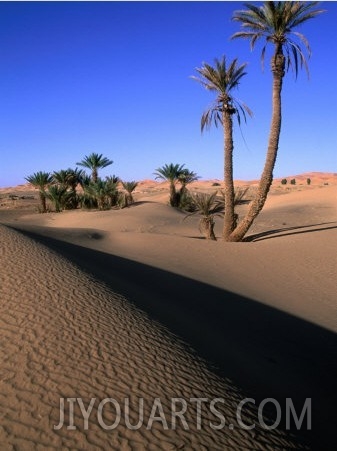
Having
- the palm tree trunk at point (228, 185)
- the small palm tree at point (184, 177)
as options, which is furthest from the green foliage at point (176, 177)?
the palm tree trunk at point (228, 185)

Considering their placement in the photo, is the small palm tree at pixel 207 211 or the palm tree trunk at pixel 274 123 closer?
the palm tree trunk at pixel 274 123

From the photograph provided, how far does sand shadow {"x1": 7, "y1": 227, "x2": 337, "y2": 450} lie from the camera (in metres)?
4.25

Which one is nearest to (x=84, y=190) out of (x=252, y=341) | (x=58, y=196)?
(x=58, y=196)

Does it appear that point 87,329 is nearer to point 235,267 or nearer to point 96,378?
point 96,378

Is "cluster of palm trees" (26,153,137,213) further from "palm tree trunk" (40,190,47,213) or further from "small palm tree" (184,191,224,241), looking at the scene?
"small palm tree" (184,191,224,241)

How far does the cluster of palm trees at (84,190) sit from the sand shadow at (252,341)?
23.4 metres

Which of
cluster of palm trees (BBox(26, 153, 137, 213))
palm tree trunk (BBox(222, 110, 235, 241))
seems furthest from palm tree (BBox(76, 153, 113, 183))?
palm tree trunk (BBox(222, 110, 235, 241))

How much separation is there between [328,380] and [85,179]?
1316 inches

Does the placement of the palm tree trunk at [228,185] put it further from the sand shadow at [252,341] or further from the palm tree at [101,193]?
the palm tree at [101,193]

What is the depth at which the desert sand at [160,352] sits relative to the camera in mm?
2920

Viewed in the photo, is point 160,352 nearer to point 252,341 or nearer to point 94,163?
point 252,341

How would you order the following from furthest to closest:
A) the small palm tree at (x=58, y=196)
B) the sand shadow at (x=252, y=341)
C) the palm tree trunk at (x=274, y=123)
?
1. the small palm tree at (x=58, y=196)
2. the palm tree trunk at (x=274, y=123)
3. the sand shadow at (x=252, y=341)

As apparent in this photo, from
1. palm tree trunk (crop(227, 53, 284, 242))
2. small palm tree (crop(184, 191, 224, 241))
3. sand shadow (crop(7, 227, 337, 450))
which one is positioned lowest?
sand shadow (crop(7, 227, 337, 450))

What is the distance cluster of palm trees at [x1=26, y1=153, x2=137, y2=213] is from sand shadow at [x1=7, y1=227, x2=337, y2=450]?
76.9 ft
